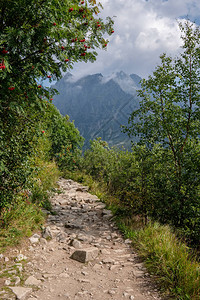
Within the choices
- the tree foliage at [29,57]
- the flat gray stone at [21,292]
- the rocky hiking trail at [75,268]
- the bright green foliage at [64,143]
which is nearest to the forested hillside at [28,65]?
the tree foliage at [29,57]

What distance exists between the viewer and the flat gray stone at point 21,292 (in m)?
3.15

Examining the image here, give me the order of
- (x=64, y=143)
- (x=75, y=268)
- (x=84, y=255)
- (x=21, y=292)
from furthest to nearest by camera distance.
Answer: (x=64, y=143) < (x=84, y=255) < (x=75, y=268) < (x=21, y=292)

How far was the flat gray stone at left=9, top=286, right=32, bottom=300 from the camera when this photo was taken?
124 inches

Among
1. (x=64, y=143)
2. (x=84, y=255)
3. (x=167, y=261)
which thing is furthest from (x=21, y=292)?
(x=64, y=143)

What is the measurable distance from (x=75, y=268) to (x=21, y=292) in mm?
1532

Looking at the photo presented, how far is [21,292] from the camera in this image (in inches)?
127

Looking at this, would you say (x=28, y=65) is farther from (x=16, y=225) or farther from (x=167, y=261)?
(x=167, y=261)

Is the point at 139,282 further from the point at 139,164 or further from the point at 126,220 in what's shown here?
the point at 139,164

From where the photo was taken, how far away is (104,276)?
168 inches

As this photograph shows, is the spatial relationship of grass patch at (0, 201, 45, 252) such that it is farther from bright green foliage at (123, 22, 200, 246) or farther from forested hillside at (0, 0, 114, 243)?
bright green foliage at (123, 22, 200, 246)

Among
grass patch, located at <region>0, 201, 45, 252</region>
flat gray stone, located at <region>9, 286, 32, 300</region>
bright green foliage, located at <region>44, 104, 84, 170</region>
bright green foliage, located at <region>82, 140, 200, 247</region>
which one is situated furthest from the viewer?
bright green foliage, located at <region>44, 104, 84, 170</region>

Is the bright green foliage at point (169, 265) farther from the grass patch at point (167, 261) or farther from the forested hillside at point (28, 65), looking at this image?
the forested hillside at point (28, 65)

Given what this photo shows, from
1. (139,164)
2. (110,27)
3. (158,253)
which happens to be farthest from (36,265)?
(110,27)

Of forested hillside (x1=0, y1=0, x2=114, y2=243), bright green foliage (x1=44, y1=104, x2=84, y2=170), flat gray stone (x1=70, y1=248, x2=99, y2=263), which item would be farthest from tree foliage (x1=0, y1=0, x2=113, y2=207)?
bright green foliage (x1=44, y1=104, x2=84, y2=170)
